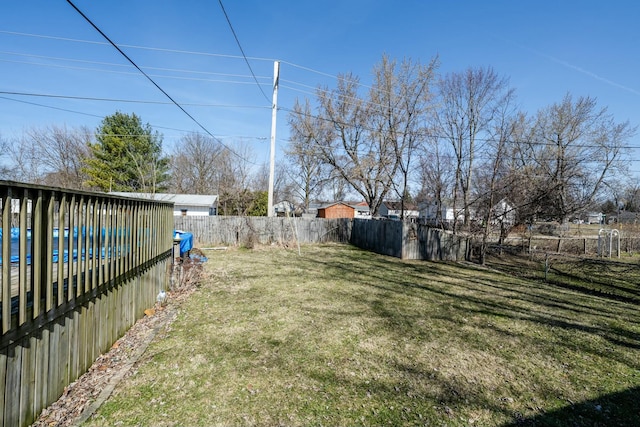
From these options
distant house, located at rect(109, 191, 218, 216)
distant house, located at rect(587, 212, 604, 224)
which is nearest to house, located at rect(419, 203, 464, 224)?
distant house, located at rect(587, 212, 604, 224)

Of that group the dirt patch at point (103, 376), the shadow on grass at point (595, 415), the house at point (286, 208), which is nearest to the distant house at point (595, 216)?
the house at point (286, 208)

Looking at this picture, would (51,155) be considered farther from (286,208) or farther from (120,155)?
(286,208)

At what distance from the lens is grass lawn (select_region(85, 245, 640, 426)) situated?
252cm

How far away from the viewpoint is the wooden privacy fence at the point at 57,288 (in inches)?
72.8

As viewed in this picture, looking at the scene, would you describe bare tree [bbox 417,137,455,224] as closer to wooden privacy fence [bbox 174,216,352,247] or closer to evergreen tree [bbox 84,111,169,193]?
wooden privacy fence [bbox 174,216,352,247]

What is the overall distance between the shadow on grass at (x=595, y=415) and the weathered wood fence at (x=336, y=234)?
8.95 metres

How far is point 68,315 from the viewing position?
8.09 ft

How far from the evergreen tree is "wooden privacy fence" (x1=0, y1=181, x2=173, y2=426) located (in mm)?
19023

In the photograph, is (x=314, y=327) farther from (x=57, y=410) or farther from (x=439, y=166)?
(x=439, y=166)

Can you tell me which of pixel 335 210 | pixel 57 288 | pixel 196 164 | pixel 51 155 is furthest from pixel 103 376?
pixel 335 210

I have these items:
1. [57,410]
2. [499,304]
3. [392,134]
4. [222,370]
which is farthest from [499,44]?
[57,410]

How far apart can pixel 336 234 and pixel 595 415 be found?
14208mm

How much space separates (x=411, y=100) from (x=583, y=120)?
1255 cm

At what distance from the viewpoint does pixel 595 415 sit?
2.60 metres
